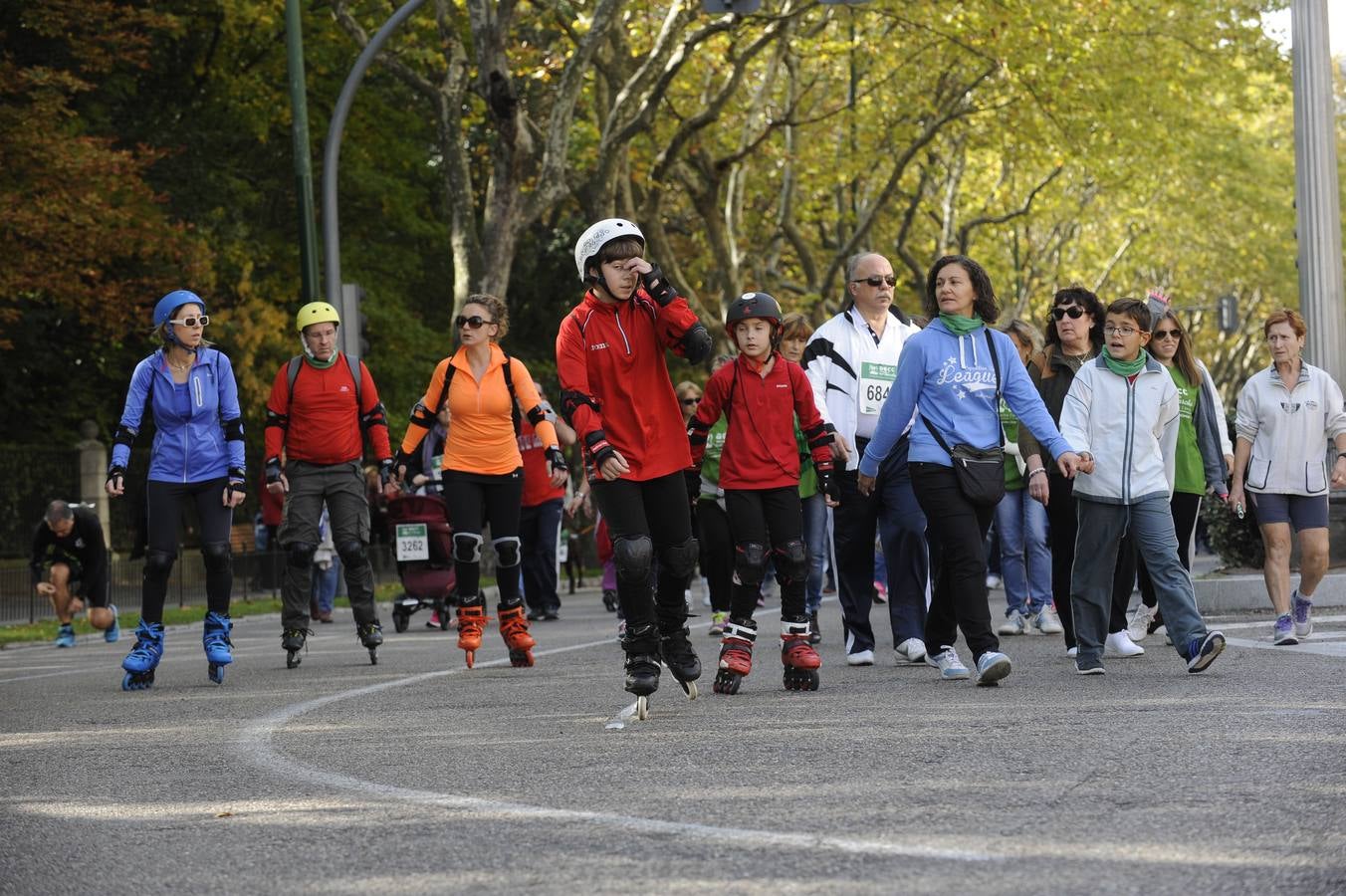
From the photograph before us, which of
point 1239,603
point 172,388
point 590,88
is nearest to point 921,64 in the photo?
point 590,88

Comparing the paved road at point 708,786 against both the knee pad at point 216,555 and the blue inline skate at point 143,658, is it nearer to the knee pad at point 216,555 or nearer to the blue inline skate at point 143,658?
the blue inline skate at point 143,658

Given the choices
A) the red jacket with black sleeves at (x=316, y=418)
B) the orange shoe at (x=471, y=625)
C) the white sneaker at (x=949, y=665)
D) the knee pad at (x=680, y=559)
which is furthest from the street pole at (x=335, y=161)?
the knee pad at (x=680, y=559)

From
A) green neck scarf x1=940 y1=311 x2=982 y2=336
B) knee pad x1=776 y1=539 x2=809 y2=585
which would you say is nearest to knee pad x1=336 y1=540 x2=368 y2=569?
knee pad x1=776 y1=539 x2=809 y2=585

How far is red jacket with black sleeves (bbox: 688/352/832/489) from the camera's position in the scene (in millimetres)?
9523

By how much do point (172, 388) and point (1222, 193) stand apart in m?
43.7

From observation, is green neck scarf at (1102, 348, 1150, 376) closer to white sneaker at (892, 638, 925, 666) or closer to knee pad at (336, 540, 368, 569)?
white sneaker at (892, 638, 925, 666)

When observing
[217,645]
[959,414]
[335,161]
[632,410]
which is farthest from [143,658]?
[335,161]

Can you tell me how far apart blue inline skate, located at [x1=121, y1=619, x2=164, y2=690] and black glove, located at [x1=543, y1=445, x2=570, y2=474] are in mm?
2201

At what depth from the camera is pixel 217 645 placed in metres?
11.4

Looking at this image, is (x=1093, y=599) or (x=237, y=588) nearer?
(x=1093, y=599)

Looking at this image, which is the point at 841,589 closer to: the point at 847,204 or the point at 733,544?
the point at 733,544

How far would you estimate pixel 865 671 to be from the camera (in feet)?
34.5

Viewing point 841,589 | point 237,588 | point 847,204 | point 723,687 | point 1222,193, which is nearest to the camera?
point 723,687

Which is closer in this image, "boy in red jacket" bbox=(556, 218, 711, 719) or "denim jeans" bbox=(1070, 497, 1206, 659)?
"boy in red jacket" bbox=(556, 218, 711, 719)
